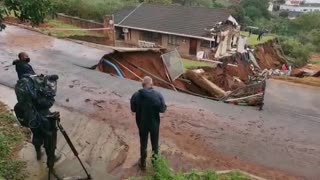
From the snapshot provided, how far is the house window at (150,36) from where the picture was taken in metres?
30.1

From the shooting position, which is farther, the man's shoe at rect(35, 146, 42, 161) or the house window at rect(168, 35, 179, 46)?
the house window at rect(168, 35, 179, 46)

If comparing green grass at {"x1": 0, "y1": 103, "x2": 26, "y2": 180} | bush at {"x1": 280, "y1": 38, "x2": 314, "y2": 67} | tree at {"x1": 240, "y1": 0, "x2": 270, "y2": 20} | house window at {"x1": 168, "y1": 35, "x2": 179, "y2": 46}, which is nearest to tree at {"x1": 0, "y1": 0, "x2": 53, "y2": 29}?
green grass at {"x1": 0, "y1": 103, "x2": 26, "y2": 180}

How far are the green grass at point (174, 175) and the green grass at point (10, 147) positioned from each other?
1883 mm

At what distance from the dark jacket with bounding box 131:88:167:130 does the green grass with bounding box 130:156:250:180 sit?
21.7 inches

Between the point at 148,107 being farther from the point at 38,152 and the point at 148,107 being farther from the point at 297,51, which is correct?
the point at 297,51

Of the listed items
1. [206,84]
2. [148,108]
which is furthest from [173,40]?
[148,108]

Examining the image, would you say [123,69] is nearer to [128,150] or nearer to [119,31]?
[128,150]

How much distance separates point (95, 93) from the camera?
9219 millimetres

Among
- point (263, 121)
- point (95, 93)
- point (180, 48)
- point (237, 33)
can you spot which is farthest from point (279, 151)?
point (237, 33)

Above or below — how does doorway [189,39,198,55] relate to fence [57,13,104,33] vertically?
below

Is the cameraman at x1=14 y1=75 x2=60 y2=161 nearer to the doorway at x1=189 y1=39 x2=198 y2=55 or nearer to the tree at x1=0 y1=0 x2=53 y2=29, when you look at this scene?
the tree at x1=0 y1=0 x2=53 y2=29

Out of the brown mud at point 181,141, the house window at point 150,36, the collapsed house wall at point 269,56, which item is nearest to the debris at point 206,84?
the brown mud at point 181,141

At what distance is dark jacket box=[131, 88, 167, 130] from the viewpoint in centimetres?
519

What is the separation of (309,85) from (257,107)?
8.67ft
